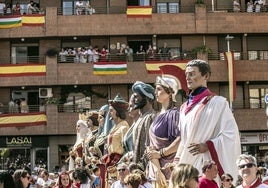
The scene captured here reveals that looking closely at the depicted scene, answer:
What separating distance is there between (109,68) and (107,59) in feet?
3.39

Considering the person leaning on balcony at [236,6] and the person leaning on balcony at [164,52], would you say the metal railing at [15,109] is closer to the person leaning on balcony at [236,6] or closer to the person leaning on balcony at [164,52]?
the person leaning on balcony at [164,52]

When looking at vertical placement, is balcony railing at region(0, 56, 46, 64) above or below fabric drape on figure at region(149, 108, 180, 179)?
above

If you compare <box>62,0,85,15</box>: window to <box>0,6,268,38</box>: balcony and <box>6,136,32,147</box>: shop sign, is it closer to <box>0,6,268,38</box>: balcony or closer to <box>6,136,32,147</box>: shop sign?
<box>0,6,268,38</box>: balcony

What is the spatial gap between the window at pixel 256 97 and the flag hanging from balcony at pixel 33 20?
13.6m

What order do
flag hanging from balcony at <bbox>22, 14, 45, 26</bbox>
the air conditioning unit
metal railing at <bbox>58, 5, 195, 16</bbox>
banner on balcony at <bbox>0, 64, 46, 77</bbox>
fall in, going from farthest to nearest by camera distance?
1. metal railing at <bbox>58, 5, 195, 16</bbox>
2. the air conditioning unit
3. flag hanging from balcony at <bbox>22, 14, 45, 26</bbox>
4. banner on balcony at <bbox>0, 64, 46, 77</bbox>

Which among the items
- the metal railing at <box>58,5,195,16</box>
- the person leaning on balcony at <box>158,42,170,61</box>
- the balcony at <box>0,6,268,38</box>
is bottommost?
the person leaning on balcony at <box>158,42,170,61</box>

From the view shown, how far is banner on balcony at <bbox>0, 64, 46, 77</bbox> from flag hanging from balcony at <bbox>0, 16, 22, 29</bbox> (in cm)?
239

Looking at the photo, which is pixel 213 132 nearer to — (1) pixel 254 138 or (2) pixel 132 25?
(2) pixel 132 25

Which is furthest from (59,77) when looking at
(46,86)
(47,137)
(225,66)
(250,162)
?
(250,162)

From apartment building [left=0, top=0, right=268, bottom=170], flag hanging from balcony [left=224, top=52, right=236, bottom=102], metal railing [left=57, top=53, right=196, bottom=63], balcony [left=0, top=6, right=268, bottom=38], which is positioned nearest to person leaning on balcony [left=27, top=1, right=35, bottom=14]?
apartment building [left=0, top=0, right=268, bottom=170]

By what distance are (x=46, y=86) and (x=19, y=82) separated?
161 centimetres

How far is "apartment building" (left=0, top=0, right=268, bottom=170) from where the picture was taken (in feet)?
119

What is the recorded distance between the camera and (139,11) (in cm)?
3647

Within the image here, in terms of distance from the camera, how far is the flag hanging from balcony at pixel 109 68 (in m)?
35.8
